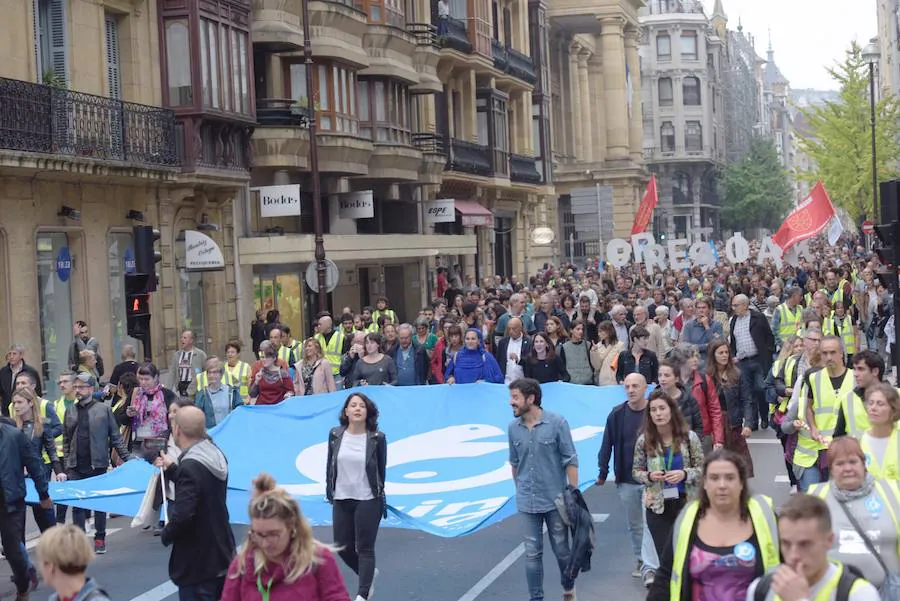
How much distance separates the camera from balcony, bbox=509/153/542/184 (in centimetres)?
5009

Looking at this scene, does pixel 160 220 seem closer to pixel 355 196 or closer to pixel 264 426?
pixel 355 196

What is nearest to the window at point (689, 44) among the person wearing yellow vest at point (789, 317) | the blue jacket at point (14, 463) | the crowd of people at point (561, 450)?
the crowd of people at point (561, 450)

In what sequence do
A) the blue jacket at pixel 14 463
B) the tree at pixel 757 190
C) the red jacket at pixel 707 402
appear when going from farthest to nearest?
the tree at pixel 757 190 → the red jacket at pixel 707 402 → the blue jacket at pixel 14 463

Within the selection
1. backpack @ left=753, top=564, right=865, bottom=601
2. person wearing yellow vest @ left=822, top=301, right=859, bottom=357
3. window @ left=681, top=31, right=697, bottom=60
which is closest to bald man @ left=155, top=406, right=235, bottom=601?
backpack @ left=753, top=564, right=865, bottom=601

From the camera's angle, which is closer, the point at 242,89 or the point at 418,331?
the point at 418,331

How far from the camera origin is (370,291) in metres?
39.1

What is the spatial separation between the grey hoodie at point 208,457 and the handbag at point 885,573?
3.36m

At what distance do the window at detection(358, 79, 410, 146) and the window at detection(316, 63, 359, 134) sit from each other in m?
1.34

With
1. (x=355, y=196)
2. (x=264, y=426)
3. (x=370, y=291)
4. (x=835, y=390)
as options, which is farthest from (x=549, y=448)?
(x=370, y=291)

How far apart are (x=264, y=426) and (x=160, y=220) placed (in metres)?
14.3

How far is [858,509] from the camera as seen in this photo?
6770 millimetres

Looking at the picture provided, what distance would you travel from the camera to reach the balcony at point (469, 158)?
4394cm

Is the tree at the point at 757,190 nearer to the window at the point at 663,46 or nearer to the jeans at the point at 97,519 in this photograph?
the window at the point at 663,46

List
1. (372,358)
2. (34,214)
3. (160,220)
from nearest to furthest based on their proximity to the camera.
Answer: (372,358), (34,214), (160,220)
